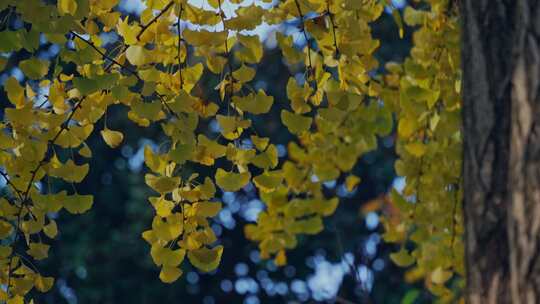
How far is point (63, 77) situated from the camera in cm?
160

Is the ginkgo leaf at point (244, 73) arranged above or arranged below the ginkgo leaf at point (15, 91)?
above

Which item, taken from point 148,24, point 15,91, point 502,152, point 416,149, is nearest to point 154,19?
point 148,24

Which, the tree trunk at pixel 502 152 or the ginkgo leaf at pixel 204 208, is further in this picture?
the ginkgo leaf at pixel 204 208

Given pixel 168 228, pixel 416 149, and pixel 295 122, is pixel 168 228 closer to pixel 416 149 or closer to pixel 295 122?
pixel 295 122

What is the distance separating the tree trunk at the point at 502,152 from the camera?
3.93ft

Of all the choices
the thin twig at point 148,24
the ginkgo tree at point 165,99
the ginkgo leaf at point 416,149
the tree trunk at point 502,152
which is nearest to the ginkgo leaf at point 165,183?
the ginkgo tree at point 165,99

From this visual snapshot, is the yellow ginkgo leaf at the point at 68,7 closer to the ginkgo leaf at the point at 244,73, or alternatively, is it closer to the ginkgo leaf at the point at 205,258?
the ginkgo leaf at the point at 244,73

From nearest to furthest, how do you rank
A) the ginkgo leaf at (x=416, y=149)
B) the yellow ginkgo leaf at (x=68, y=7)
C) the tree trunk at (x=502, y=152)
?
the tree trunk at (x=502, y=152)
the yellow ginkgo leaf at (x=68, y=7)
the ginkgo leaf at (x=416, y=149)

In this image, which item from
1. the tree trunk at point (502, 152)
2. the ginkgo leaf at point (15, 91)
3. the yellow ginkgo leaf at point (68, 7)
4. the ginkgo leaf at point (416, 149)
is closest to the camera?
the tree trunk at point (502, 152)

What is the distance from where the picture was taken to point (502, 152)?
1.25 metres

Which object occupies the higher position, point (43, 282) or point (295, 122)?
point (295, 122)

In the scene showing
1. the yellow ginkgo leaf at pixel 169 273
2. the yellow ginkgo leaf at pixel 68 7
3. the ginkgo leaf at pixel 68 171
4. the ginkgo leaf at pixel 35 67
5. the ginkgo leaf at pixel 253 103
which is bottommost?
the yellow ginkgo leaf at pixel 169 273

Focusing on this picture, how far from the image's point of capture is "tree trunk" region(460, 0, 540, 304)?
1.20 metres

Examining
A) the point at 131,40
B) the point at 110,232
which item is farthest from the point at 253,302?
the point at 131,40
